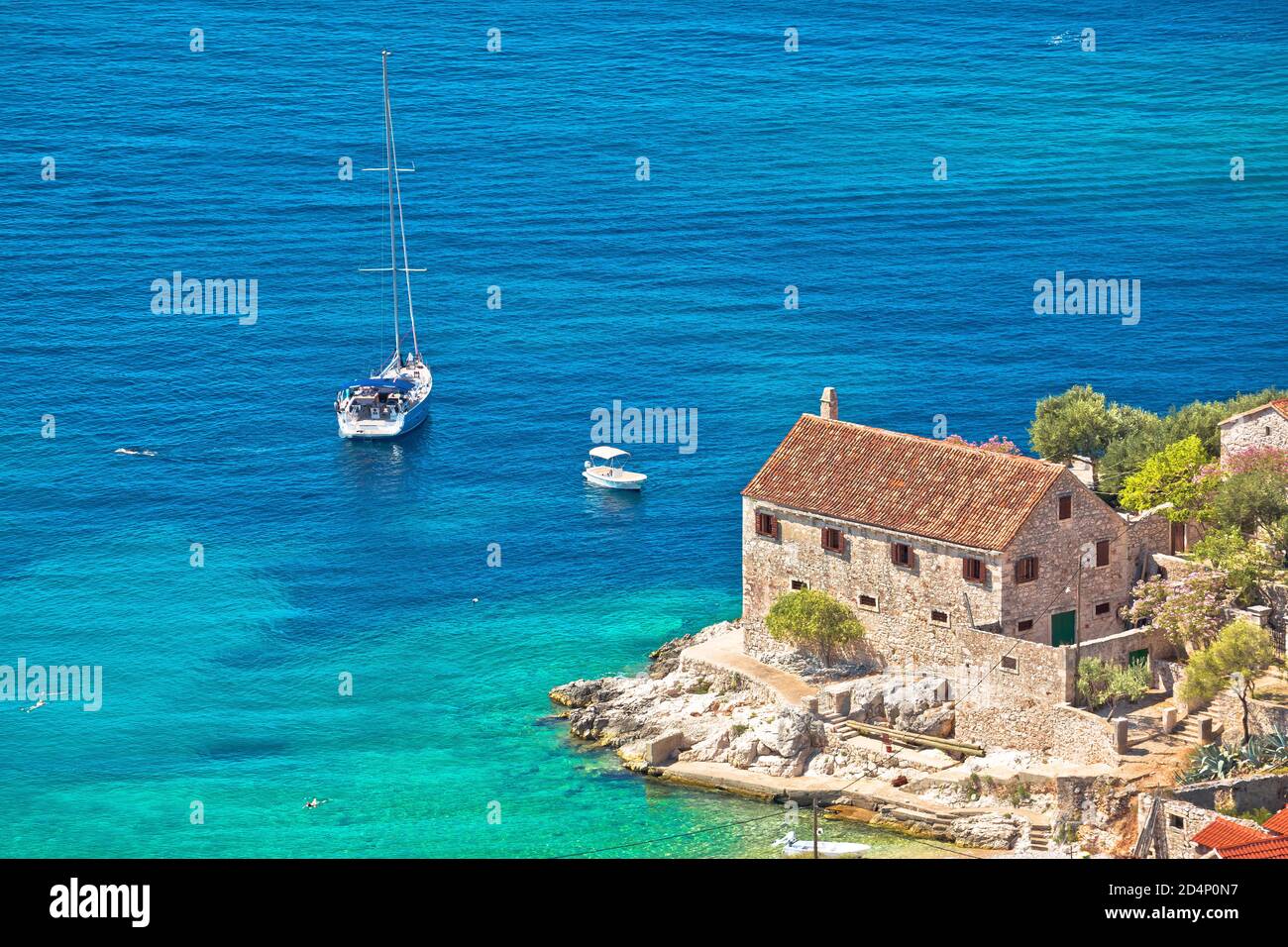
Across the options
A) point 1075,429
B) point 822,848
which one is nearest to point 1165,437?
point 1075,429

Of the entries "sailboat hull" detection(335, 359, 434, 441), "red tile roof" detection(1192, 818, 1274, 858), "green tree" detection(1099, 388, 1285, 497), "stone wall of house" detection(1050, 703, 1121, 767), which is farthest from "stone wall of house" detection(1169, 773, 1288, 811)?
"sailboat hull" detection(335, 359, 434, 441)

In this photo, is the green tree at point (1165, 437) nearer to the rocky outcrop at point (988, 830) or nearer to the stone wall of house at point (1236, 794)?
the rocky outcrop at point (988, 830)

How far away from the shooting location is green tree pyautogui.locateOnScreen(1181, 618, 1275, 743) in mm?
74750

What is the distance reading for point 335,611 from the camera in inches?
4289

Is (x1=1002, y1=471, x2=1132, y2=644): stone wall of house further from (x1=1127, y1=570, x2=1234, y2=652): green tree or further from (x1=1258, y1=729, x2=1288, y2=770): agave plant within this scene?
(x1=1258, y1=729, x2=1288, y2=770): agave plant

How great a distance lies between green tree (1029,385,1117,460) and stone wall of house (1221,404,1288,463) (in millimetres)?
7624

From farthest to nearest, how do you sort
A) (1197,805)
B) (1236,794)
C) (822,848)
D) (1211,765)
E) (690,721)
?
1. (690,721)
2. (822,848)
3. (1211,765)
4. (1236,794)
5. (1197,805)

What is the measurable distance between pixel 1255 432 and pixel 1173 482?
4.06 metres

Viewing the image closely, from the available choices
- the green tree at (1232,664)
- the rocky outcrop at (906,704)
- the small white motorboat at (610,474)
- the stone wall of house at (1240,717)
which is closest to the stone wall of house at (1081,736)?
the green tree at (1232,664)

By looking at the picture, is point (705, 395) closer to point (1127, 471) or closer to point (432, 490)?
point (432, 490)

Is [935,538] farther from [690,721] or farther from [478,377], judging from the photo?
[478,377]

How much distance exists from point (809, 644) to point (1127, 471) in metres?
17.6

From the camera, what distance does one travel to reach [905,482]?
3206 inches

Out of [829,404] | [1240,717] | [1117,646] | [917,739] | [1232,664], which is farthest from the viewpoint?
[829,404]
